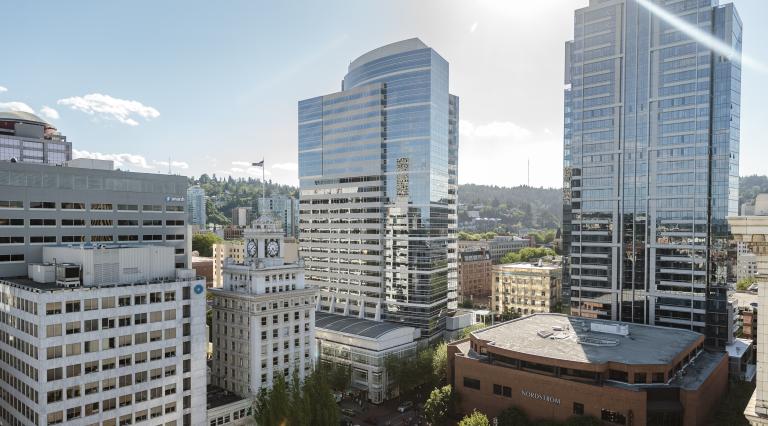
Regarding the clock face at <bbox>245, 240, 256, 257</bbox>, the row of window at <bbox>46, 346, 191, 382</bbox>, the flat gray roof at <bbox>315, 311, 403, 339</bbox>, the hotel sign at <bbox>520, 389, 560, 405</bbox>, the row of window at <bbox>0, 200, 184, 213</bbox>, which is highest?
the row of window at <bbox>0, 200, 184, 213</bbox>

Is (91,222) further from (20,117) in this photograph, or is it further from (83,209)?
(20,117)

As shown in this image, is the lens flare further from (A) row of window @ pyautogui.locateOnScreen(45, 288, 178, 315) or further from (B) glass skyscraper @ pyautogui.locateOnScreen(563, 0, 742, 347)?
(A) row of window @ pyautogui.locateOnScreen(45, 288, 178, 315)

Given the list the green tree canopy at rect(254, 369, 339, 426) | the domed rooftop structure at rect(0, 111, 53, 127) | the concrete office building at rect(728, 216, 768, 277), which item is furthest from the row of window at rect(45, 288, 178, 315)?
the domed rooftop structure at rect(0, 111, 53, 127)

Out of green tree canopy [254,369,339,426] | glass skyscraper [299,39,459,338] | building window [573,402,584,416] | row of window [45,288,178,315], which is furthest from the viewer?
glass skyscraper [299,39,459,338]

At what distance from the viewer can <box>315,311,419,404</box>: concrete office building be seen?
11950 centimetres

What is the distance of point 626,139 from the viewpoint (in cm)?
12781

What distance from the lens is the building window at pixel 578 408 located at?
3327 inches

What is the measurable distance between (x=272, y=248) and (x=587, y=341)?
6792 centimetres

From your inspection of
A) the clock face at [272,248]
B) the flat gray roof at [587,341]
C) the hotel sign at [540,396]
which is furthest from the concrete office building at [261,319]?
the hotel sign at [540,396]

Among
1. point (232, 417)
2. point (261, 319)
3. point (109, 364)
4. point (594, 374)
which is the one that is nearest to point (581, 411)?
point (594, 374)

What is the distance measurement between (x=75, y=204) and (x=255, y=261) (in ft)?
120

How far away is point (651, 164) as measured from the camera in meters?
125

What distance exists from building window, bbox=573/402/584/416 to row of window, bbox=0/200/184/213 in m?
92.3

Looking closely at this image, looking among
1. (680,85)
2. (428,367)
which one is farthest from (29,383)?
(680,85)
